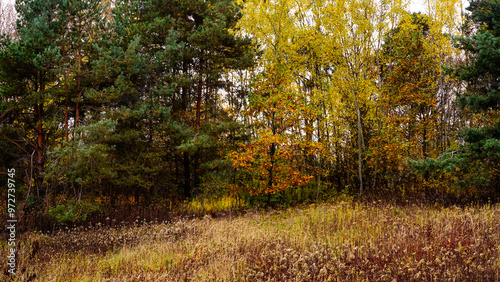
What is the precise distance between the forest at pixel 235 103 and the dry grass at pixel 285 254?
2188 mm

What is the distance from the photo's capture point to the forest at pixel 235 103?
8.41 m

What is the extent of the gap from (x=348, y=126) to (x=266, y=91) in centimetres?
480

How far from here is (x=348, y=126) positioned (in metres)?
13.2

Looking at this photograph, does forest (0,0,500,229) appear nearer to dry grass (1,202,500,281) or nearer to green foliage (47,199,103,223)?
green foliage (47,199,103,223)

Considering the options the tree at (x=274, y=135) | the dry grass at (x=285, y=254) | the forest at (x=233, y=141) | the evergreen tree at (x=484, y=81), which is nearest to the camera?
the dry grass at (x=285, y=254)

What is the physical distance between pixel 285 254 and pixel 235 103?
437 inches

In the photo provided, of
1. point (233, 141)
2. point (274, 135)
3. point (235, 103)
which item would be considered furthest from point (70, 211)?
point (235, 103)

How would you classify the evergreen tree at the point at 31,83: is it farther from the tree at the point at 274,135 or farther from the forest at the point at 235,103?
the tree at the point at 274,135

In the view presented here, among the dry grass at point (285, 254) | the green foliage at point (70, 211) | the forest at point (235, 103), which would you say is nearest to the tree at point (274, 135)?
the forest at point (235, 103)

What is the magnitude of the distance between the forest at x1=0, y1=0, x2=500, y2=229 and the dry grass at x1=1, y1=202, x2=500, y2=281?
2.19 m

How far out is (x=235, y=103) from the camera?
14.6 metres

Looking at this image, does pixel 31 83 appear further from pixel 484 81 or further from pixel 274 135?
pixel 484 81

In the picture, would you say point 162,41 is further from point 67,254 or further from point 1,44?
point 67,254

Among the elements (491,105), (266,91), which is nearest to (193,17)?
(266,91)
